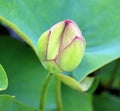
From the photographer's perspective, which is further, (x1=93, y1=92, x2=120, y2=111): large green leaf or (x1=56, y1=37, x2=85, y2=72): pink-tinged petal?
(x1=93, y1=92, x2=120, y2=111): large green leaf

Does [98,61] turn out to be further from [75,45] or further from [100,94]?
[100,94]

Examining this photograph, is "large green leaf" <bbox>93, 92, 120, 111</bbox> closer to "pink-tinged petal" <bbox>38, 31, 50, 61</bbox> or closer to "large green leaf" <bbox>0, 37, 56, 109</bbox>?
"large green leaf" <bbox>0, 37, 56, 109</bbox>

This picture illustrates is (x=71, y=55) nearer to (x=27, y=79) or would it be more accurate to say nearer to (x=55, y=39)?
(x=55, y=39)

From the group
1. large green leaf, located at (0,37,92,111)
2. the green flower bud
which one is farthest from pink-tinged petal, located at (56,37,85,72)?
large green leaf, located at (0,37,92,111)

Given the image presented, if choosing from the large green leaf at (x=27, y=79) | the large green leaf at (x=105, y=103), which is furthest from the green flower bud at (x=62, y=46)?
the large green leaf at (x=105, y=103)

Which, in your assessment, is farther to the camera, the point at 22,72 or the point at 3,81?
the point at 22,72

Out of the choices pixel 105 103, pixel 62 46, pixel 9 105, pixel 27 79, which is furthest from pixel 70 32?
pixel 105 103

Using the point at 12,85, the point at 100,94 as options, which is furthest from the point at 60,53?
the point at 100,94
